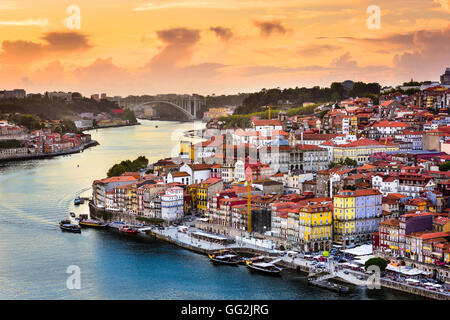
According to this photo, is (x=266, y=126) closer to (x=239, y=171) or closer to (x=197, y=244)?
(x=239, y=171)

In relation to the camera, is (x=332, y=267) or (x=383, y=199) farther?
(x=383, y=199)

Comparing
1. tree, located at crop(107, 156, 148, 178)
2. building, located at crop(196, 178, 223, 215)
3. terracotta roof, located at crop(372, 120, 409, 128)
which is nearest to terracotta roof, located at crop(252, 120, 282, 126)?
terracotta roof, located at crop(372, 120, 409, 128)

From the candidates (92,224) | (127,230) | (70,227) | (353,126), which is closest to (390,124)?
(353,126)

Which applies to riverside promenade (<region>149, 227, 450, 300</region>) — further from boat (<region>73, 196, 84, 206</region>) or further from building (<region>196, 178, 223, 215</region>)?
boat (<region>73, 196, 84, 206</region>)

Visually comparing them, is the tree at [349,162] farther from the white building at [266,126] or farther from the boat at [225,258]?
the boat at [225,258]
